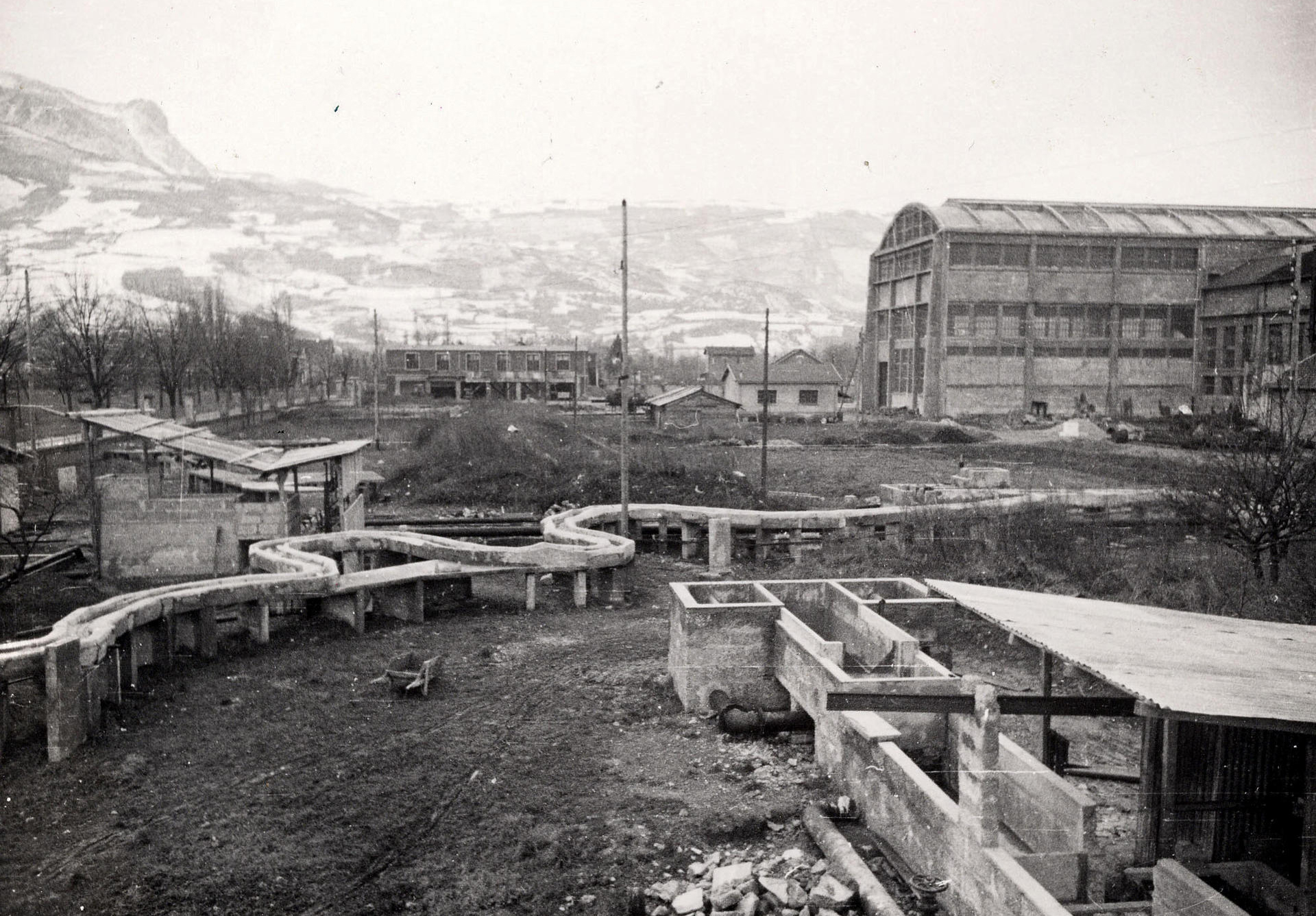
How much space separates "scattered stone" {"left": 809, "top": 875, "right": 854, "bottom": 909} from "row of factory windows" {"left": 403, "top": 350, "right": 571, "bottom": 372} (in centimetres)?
6944

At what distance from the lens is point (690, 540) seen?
23406mm

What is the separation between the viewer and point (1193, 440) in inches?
1508

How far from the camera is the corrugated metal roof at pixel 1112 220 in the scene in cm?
5206

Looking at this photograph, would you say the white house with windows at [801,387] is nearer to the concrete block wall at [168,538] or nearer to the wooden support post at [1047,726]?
the concrete block wall at [168,538]

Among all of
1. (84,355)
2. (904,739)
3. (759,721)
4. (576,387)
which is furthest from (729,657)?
(576,387)

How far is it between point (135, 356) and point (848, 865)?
166 feet

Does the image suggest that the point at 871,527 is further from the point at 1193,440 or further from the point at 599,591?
the point at 1193,440

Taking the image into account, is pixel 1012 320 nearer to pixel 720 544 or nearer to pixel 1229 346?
pixel 1229 346

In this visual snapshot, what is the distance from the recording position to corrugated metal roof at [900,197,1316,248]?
2050 inches

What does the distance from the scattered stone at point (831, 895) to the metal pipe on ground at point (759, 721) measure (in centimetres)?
406

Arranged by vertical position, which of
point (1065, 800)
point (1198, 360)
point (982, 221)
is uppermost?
point (982, 221)

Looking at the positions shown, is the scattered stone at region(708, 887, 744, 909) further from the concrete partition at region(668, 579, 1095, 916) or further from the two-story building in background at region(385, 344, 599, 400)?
the two-story building in background at region(385, 344, 599, 400)

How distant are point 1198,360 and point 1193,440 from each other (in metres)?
16.4

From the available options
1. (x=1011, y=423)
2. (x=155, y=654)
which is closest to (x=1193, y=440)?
(x=1011, y=423)
